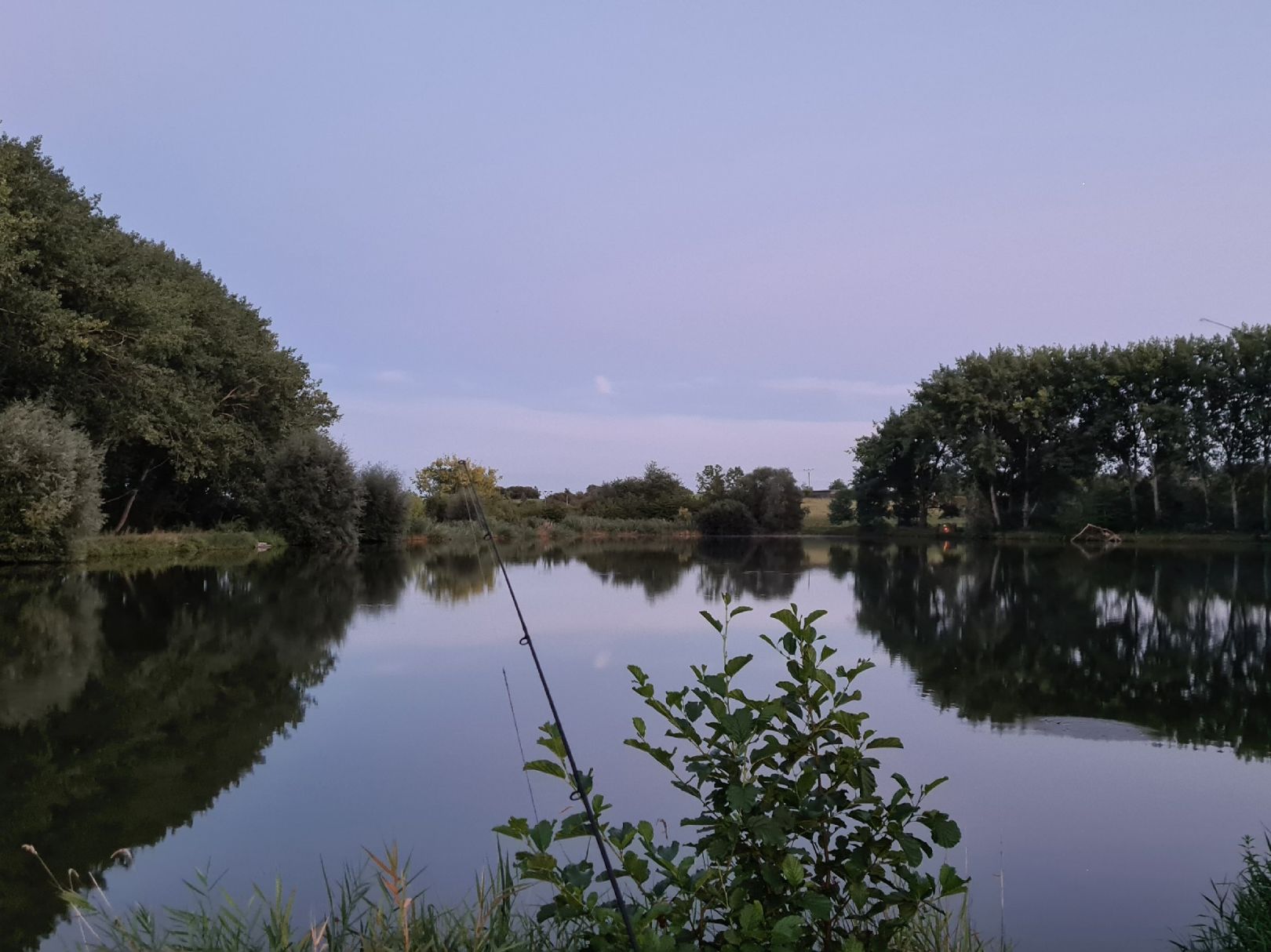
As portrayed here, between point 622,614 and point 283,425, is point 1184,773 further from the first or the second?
point 283,425

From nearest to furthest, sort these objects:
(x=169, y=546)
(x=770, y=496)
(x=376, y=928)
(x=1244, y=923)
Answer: (x=376, y=928) → (x=1244, y=923) → (x=169, y=546) → (x=770, y=496)

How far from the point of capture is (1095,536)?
40.8 metres

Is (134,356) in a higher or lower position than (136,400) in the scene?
higher

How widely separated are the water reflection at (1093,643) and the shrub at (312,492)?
19125 millimetres

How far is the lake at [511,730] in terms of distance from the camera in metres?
4.27

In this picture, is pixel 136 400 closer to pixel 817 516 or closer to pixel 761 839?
pixel 761 839

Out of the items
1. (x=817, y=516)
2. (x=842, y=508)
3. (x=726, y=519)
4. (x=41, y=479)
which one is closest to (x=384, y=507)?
(x=41, y=479)

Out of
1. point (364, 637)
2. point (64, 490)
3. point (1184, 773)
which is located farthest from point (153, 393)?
point (1184, 773)

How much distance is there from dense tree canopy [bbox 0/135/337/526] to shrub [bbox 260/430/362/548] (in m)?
1.13

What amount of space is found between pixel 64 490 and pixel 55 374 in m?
6.24

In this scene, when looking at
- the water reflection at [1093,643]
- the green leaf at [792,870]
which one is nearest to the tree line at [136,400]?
the water reflection at [1093,643]

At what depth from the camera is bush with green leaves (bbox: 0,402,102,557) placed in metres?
19.3

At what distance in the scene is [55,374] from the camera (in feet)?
80.9

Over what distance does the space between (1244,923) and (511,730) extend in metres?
4.77
